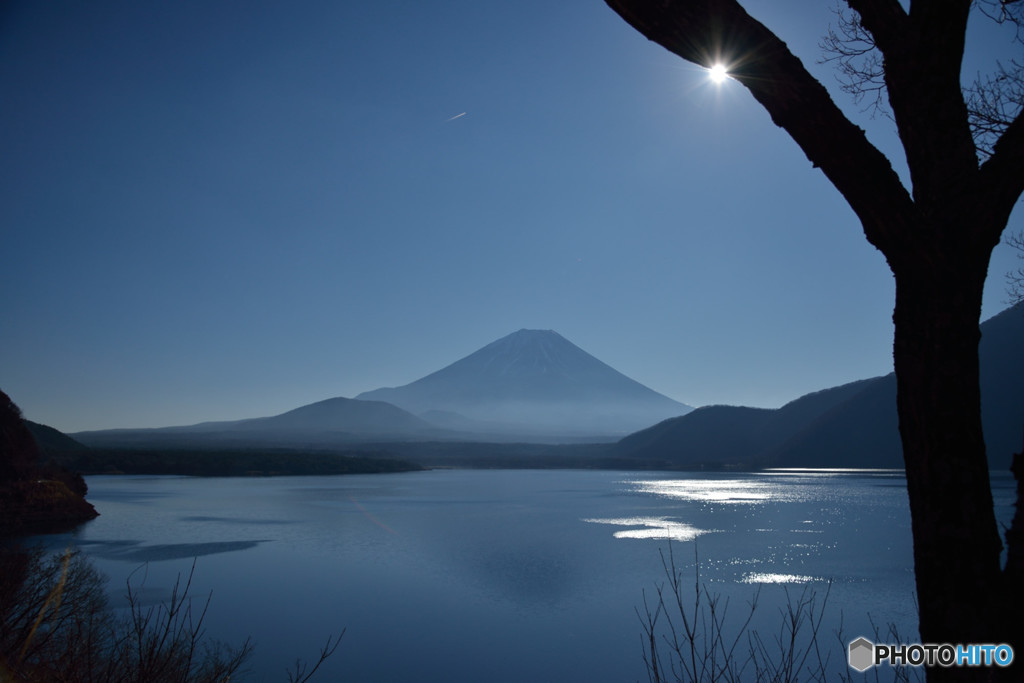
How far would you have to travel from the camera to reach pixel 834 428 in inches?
2478

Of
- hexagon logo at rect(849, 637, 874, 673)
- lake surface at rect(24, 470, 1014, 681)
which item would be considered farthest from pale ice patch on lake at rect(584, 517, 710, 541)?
hexagon logo at rect(849, 637, 874, 673)

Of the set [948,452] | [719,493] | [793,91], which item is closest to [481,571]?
[948,452]

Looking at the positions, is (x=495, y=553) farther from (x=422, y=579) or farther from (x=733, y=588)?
(x=733, y=588)

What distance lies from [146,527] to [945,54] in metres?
21.2

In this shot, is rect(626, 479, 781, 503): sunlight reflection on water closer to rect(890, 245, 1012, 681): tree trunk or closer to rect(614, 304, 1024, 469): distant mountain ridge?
rect(614, 304, 1024, 469): distant mountain ridge

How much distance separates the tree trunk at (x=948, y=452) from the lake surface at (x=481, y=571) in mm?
5758

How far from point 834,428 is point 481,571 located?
198ft

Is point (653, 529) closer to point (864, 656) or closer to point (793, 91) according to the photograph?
point (864, 656)

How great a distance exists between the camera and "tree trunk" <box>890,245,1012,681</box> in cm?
171

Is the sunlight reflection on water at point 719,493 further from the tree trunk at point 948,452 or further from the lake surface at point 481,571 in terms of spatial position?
the tree trunk at point 948,452

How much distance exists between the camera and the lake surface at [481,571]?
26.5 ft

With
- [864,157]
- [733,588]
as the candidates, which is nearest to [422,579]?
[733,588]

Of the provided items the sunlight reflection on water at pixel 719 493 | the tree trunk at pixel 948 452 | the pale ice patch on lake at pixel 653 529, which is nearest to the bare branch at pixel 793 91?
the tree trunk at pixel 948 452

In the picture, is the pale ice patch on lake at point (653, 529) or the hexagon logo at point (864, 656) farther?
the pale ice patch on lake at point (653, 529)
